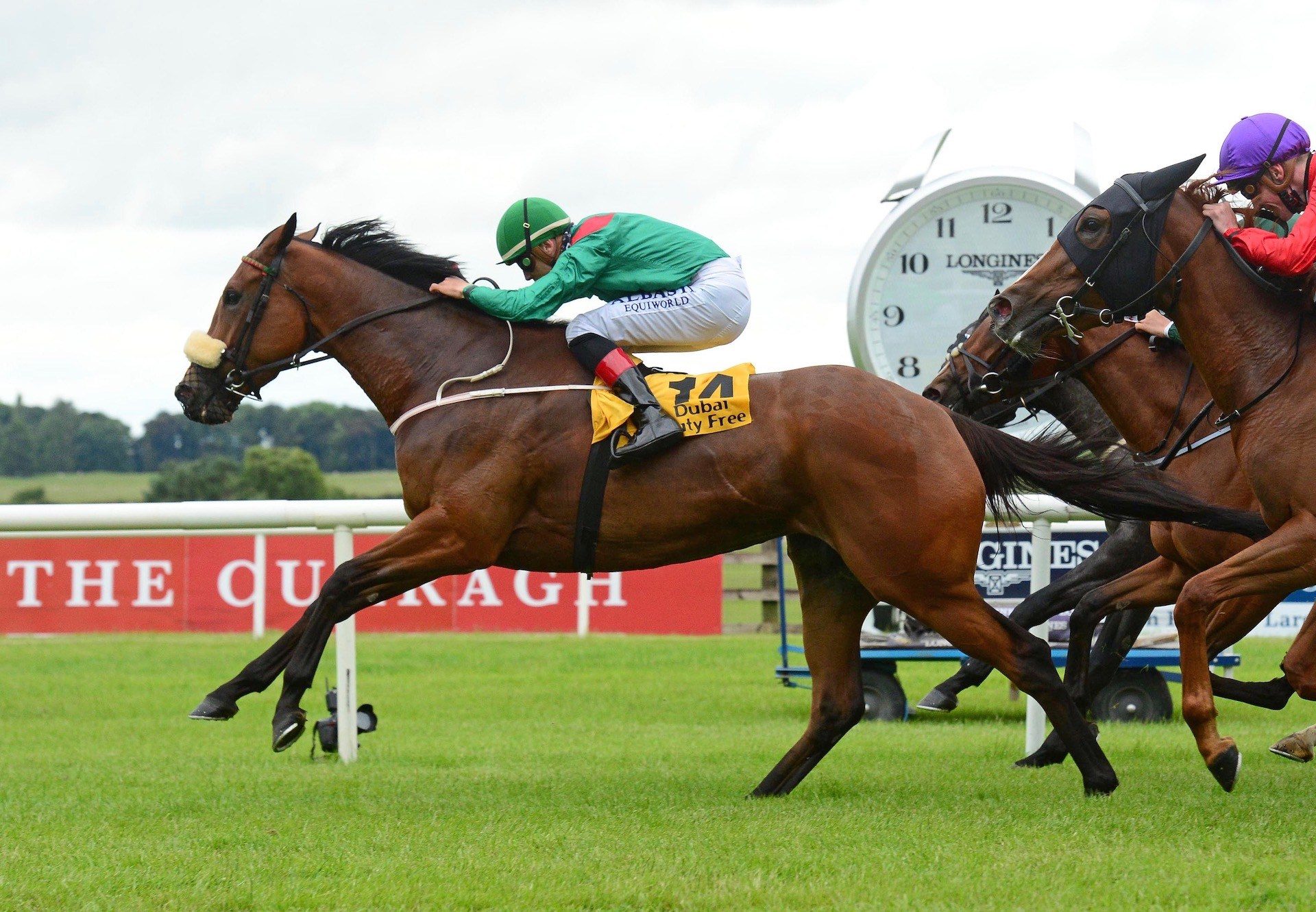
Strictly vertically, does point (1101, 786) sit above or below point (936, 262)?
below

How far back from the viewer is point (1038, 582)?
5961 millimetres

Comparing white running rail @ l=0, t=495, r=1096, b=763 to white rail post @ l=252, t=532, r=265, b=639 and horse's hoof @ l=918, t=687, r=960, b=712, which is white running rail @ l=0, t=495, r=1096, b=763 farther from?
white rail post @ l=252, t=532, r=265, b=639

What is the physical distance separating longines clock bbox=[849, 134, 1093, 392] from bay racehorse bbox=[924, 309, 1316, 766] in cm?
188

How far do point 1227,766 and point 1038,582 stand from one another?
1726mm

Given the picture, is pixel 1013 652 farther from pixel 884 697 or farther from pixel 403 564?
pixel 884 697

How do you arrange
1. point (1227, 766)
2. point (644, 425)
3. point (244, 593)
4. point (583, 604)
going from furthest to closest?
point (244, 593)
point (583, 604)
point (644, 425)
point (1227, 766)

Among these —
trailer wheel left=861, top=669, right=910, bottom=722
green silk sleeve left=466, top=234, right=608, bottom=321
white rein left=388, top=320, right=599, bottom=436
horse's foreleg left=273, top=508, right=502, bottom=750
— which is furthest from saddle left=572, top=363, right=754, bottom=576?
trailer wheel left=861, top=669, right=910, bottom=722

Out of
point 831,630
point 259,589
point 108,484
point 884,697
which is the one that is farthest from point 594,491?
point 108,484

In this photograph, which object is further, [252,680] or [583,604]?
Answer: [583,604]

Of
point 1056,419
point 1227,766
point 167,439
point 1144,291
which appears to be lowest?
point 1227,766

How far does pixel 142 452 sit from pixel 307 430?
5968 millimetres

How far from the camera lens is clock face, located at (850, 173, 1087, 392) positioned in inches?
312

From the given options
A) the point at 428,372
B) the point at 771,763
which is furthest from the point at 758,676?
the point at 428,372

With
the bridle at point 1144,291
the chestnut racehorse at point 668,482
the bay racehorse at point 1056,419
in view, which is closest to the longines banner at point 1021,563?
the bay racehorse at point 1056,419
